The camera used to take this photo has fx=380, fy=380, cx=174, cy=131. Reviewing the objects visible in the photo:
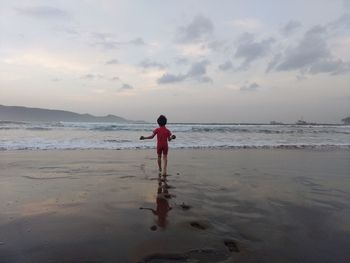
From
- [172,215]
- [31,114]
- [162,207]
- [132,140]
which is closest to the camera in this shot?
[172,215]

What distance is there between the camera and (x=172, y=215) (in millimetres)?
5836

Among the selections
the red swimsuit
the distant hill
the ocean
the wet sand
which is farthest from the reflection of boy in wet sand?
the distant hill

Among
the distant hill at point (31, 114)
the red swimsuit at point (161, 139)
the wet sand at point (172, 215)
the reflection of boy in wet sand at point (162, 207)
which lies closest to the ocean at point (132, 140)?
the red swimsuit at point (161, 139)

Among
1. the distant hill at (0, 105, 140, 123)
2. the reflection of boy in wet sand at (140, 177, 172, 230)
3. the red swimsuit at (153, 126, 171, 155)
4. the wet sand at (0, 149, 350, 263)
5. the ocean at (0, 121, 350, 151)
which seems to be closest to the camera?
the wet sand at (0, 149, 350, 263)

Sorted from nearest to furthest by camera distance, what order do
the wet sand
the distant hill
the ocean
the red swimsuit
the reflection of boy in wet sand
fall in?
the wet sand < the reflection of boy in wet sand < the red swimsuit < the ocean < the distant hill

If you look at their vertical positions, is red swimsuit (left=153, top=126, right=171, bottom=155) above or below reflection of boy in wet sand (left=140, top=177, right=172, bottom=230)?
above

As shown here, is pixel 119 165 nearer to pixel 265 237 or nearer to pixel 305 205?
pixel 305 205

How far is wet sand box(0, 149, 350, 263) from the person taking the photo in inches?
168

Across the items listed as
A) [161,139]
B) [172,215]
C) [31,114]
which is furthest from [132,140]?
[31,114]

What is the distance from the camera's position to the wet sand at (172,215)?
14.0 ft

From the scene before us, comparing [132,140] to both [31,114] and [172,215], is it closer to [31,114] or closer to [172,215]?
[172,215]

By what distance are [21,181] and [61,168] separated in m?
2.29

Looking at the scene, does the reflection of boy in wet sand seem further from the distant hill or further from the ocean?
the distant hill

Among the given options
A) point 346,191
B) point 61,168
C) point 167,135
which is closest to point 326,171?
point 346,191
